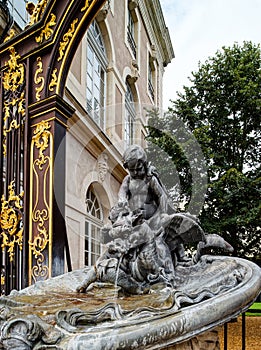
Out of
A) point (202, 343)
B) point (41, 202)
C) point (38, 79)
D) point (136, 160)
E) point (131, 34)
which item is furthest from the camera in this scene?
point (131, 34)

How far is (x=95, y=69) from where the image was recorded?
34.8ft

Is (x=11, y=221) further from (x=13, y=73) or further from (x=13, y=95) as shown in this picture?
(x=13, y=73)

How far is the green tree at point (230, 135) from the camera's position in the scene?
31.4 ft

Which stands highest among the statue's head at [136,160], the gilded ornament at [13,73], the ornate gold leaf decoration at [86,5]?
the ornate gold leaf decoration at [86,5]

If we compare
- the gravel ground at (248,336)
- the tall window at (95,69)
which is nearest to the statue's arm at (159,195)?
the gravel ground at (248,336)

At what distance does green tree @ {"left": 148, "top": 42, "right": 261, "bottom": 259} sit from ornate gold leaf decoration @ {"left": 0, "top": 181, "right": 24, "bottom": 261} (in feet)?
15.1

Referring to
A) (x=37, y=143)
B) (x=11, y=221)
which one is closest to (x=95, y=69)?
(x=37, y=143)

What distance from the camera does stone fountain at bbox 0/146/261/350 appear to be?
218 cm

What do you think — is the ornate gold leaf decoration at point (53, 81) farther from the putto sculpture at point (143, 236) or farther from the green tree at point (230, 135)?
the green tree at point (230, 135)

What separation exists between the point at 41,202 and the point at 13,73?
164 cm

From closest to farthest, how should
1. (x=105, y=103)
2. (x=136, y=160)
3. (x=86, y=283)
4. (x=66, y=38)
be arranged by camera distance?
(x=86, y=283) < (x=136, y=160) < (x=66, y=38) < (x=105, y=103)

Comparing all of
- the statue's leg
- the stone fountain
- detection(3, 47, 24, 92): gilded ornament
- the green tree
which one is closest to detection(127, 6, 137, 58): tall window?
the green tree

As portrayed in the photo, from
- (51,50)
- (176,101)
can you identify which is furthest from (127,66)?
(51,50)

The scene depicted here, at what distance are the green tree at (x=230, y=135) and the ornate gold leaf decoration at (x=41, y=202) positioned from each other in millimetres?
4373
